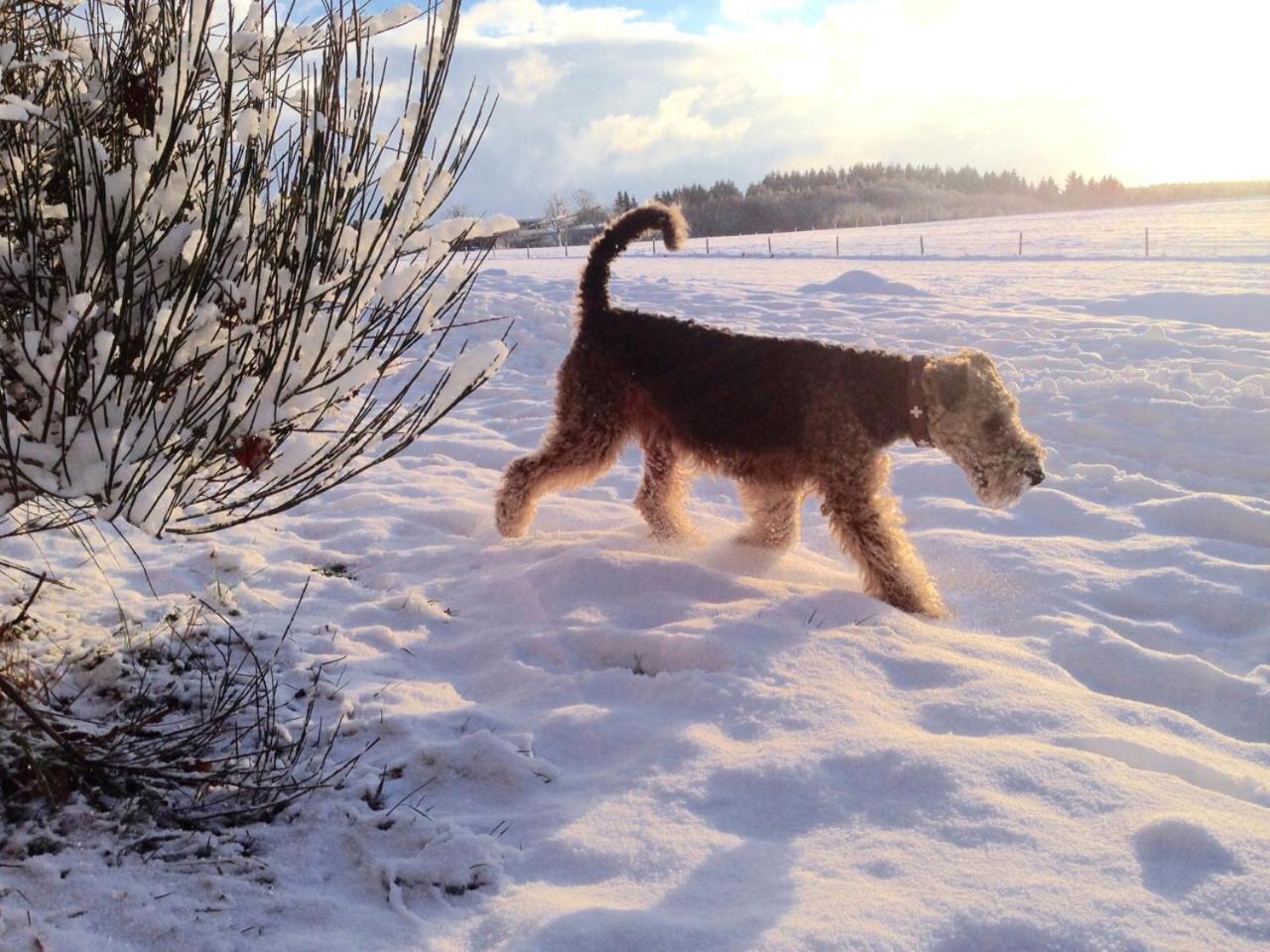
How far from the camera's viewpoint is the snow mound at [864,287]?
1392 cm

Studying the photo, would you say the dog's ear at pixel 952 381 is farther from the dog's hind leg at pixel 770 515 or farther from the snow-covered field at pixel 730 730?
the snow-covered field at pixel 730 730

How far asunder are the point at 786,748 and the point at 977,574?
236cm

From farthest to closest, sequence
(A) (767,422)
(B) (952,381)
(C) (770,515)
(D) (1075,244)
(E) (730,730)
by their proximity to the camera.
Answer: (D) (1075,244), (C) (770,515), (A) (767,422), (B) (952,381), (E) (730,730)

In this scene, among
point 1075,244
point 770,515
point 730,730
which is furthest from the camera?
point 1075,244

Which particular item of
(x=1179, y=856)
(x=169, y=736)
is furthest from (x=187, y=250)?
(x=1179, y=856)

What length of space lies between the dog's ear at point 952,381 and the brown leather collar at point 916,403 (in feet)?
0.26

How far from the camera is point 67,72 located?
204cm

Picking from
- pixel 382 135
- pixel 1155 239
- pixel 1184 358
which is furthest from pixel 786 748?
pixel 1155 239

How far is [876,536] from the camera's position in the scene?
4055 millimetres

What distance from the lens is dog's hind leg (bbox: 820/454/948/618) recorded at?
4004 mm

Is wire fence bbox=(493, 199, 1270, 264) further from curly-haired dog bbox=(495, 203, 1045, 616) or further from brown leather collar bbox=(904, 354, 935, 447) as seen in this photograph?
brown leather collar bbox=(904, 354, 935, 447)

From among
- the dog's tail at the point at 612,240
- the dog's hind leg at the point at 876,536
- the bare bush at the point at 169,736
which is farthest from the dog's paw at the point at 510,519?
the bare bush at the point at 169,736

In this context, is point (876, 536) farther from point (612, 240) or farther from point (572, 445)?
point (612, 240)

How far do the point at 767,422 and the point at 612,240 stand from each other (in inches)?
55.6
